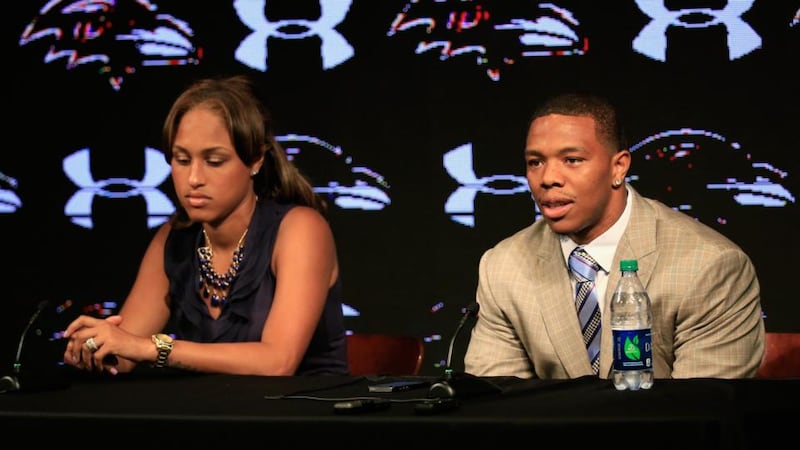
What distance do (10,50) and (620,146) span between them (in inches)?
113

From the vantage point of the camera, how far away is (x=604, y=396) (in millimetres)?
1876

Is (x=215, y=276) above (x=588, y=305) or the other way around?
above

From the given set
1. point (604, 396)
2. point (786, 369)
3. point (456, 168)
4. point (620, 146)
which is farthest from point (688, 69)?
point (604, 396)

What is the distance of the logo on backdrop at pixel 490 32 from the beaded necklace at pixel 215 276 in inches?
58.1

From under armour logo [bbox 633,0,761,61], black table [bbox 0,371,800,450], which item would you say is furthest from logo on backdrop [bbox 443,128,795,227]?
black table [bbox 0,371,800,450]

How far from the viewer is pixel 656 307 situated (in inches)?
104

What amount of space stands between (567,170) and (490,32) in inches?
59.4

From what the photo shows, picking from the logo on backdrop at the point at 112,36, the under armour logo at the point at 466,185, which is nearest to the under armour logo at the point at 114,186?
the logo on backdrop at the point at 112,36

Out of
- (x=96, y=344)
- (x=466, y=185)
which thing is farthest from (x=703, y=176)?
(x=96, y=344)

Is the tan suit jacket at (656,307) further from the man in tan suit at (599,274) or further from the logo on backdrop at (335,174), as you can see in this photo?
the logo on backdrop at (335,174)

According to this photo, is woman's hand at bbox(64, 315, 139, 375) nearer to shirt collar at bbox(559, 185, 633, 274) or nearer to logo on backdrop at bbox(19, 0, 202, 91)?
shirt collar at bbox(559, 185, 633, 274)

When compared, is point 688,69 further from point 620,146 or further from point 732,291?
point 732,291

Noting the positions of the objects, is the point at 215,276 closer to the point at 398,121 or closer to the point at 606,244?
the point at 606,244

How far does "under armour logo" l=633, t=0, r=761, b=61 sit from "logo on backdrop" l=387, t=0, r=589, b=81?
247mm
